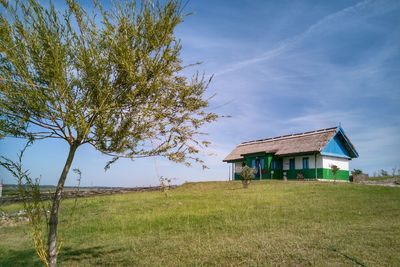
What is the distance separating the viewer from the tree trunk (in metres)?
6.71

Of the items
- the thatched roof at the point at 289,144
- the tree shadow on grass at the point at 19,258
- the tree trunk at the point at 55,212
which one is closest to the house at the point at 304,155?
the thatched roof at the point at 289,144

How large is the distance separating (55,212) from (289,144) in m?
36.2

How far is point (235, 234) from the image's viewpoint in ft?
40.9

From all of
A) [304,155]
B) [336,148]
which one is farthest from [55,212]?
[336,148]

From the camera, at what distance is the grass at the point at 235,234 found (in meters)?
9.37

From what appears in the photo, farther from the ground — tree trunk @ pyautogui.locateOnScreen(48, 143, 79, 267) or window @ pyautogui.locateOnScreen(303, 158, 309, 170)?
window @ pyautogui.locateOnScreen(303, 158, 309, 170)

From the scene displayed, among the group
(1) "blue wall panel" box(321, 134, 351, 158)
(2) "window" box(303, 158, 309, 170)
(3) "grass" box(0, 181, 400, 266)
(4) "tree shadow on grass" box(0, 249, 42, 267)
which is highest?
(1) "blue wall panel" box(321, 134, 351, 158)

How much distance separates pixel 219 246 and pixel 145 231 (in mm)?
4742

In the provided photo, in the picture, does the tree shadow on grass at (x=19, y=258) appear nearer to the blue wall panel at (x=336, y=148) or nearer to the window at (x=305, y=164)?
the blue wall panel at (x=336, y=148)

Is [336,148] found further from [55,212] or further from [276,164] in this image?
[55,212]

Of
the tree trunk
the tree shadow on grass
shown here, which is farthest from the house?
the tree trunk

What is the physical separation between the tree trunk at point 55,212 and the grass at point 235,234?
38cm

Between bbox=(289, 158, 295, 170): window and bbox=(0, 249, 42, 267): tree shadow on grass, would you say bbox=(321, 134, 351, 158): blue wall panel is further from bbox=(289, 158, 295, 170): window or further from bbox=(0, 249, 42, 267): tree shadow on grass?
bbox=(0, 249, 42, 267): tree shadow on grass

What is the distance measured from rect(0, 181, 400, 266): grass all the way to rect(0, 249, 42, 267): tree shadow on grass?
22 mm
